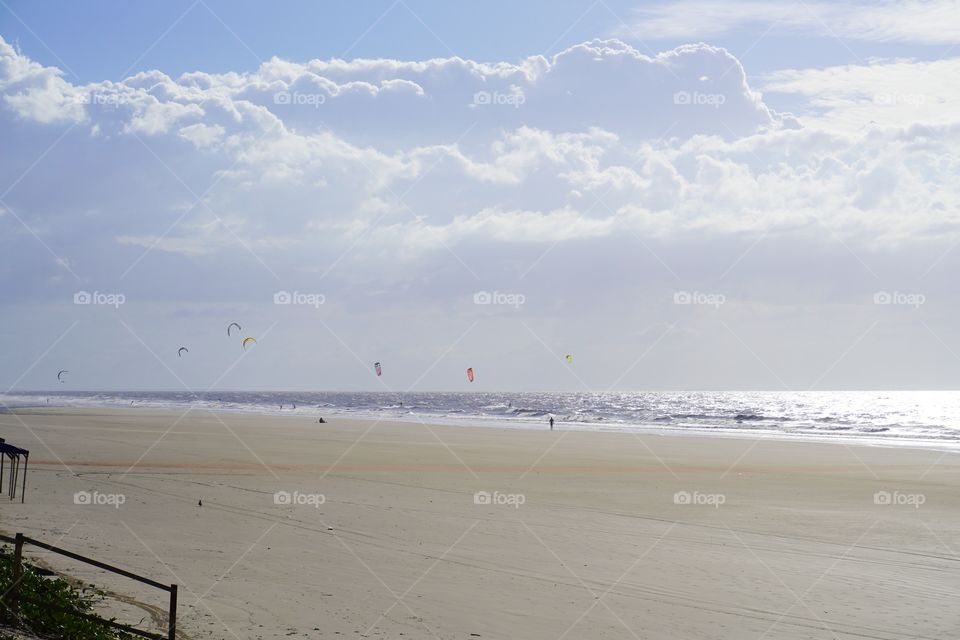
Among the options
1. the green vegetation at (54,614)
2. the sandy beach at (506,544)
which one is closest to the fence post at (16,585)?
the green vegetation at (54,614)

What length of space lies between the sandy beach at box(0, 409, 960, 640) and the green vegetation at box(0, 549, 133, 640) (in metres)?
0.92

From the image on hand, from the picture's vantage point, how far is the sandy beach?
1023 cm

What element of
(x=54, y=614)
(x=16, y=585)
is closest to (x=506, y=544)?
(x=54, y=614)

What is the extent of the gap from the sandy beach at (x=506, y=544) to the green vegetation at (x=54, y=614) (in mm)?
916

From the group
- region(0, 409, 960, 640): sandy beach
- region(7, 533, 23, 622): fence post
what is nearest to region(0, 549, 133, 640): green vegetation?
region(7, 533, 23, 622): fence post

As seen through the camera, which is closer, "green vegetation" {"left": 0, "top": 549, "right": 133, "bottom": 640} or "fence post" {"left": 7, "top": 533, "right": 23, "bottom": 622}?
"fence post" {"left": 7, "top": 533, "right": 23, "bottom": 622}

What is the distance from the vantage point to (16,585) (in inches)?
309

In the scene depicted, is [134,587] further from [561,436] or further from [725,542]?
[561,436]

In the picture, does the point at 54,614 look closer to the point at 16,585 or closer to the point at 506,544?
the point at 16,585

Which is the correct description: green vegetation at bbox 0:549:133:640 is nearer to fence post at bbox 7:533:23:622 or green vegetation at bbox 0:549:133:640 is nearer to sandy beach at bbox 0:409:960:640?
fence post at bbox 7:533:23:622

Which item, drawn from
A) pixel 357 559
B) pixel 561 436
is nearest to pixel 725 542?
pixel 357 559

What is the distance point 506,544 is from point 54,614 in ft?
26.5

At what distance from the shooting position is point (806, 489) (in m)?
24.1

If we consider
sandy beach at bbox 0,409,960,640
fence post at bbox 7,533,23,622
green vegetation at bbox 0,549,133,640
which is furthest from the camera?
sandy beach at bbox 0,409,960,640
